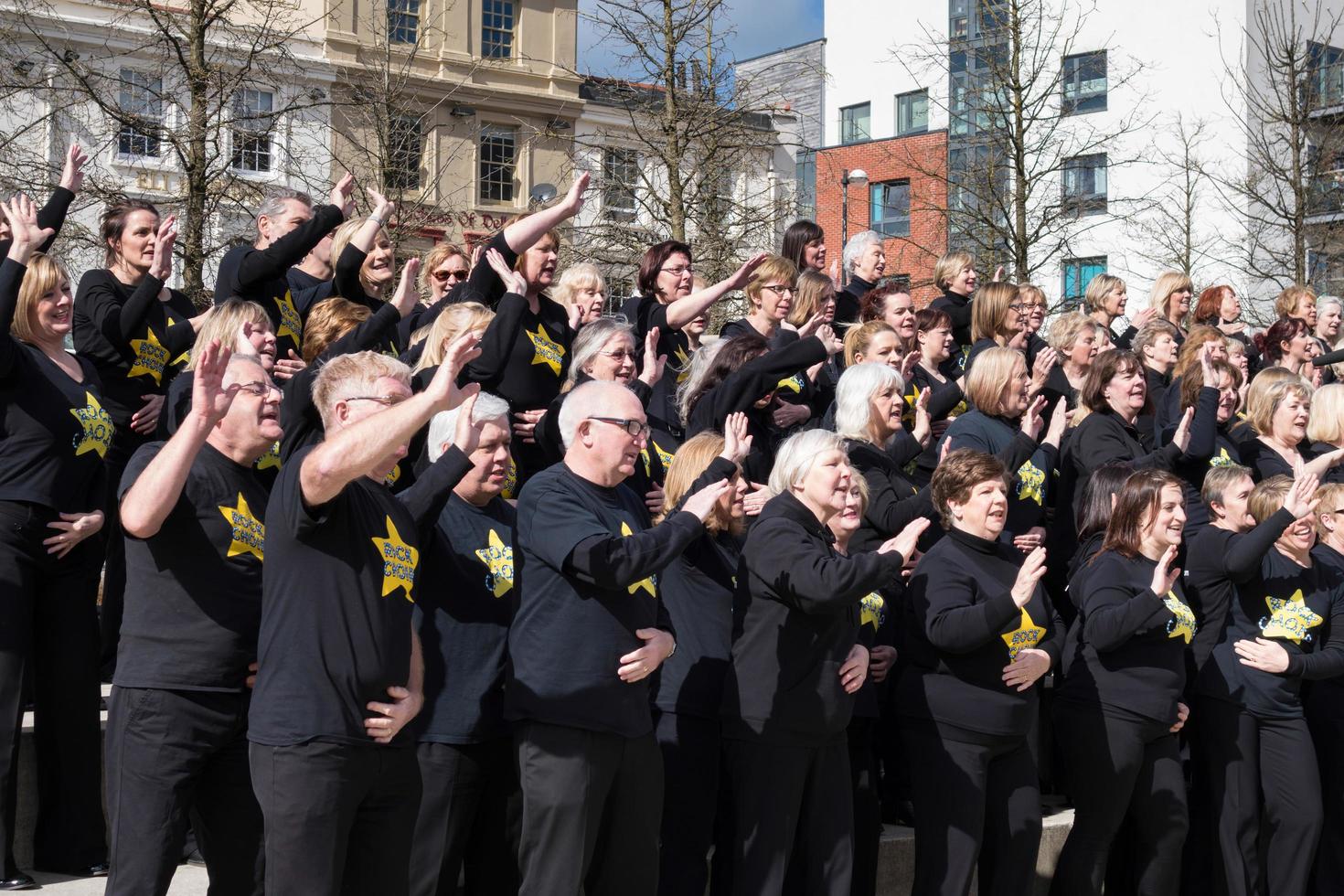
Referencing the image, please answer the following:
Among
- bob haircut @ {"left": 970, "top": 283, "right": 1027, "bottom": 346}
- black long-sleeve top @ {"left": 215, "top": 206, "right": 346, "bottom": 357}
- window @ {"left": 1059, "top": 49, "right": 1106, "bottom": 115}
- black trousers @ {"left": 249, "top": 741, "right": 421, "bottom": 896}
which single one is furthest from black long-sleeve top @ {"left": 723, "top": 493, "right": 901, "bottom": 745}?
window @ {"left": 1059, "top": 49, "right": 1106, "bottom": 115}

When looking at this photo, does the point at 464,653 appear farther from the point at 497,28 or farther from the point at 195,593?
the point at 497,28

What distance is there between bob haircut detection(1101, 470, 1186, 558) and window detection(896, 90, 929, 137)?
37.9 m

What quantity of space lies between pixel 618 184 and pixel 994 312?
10326 millimetres

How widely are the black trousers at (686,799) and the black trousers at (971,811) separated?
2.77 feet

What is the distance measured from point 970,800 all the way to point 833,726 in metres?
0.76

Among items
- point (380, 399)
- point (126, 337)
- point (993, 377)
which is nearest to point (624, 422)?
point (380, 399)

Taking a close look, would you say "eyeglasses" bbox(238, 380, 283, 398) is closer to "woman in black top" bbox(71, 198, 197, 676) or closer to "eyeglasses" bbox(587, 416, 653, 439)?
"eyeglasses" bbox(587, 416, 653, 439)

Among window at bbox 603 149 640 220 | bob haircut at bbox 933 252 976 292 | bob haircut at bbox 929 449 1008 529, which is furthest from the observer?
window at bbox 603 149 640 220

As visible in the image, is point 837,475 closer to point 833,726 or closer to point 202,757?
point 833,726

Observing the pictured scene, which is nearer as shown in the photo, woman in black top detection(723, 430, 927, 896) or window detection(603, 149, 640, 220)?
woman in black top detection(723, 430, 927, 896)

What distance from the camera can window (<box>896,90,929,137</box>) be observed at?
→ 42.7 metres

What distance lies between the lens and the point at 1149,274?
3294 centimetres

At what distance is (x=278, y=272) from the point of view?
622 cm

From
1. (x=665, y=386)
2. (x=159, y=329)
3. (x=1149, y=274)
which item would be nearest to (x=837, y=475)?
(x=665, y=386)
